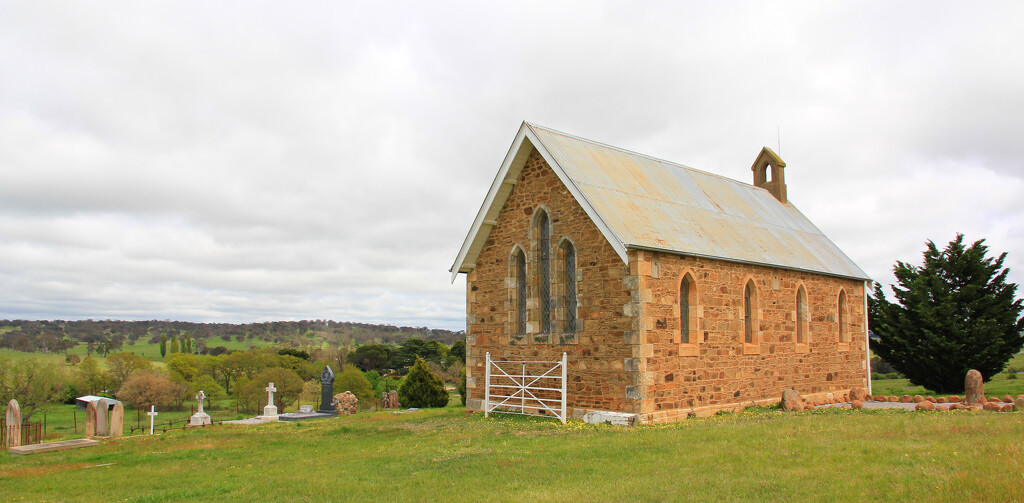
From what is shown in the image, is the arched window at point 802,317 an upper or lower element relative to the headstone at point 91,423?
upper

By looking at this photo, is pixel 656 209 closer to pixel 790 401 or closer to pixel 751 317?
pixel 751 317

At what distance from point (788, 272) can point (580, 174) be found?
7736 mm

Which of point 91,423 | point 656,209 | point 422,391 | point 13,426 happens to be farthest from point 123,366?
point 656,209

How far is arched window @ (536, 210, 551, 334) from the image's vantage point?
61.0ft

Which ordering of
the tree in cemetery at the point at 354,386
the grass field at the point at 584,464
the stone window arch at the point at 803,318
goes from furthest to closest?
the tree in cemetery at the point at 354,386
the stone window arch at the point at 803,318
the grass field at the point at 584,464

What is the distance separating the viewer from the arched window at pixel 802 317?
2175 cm

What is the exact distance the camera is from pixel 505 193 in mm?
19766

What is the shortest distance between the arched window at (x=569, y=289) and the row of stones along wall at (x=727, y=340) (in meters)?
2.15

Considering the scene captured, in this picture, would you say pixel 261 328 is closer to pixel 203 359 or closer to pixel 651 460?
pixel 203 359

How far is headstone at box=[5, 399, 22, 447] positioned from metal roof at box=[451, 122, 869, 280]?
1182 cm

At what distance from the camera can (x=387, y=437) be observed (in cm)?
1609

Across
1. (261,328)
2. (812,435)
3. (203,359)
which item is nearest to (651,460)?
Result: (812,435)

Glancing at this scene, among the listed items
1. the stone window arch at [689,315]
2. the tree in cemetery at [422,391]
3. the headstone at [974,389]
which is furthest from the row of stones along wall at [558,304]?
the tree in cemetery at [422,391]

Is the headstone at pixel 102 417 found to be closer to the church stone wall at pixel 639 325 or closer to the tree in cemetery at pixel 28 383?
the church stone wall at pixel 639 325
